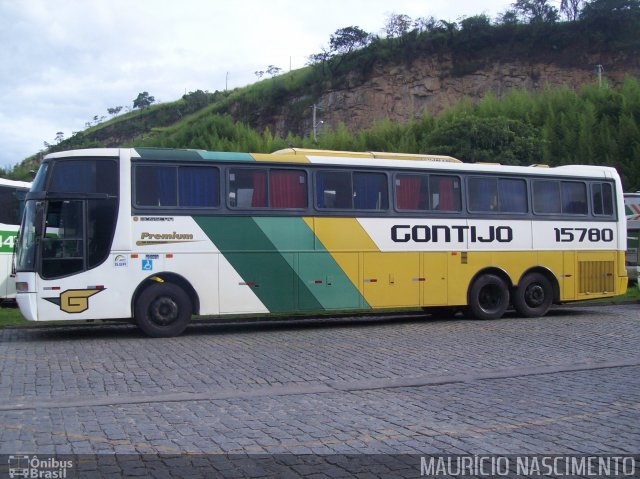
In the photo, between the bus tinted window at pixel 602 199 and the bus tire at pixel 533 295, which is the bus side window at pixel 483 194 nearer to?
the bus tire at pixel 533 295

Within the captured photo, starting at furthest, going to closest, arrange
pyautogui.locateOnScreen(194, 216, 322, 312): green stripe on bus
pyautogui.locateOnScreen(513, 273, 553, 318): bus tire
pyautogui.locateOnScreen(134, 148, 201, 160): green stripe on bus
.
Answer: pyautogui.locateOnScreen(513, 273, 553, 318): bus tire → pyautogui.locateOnScreen(194, 216, 322, 312): green stripe on bus → pyautogui.locateOnScreen(134, 148, 201, 160): green stripe on bus

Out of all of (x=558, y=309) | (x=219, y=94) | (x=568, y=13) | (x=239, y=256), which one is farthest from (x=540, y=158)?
(x=219, y=94)

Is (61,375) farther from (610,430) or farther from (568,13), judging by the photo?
(568,13)

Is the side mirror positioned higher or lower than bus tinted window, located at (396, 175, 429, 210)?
lower

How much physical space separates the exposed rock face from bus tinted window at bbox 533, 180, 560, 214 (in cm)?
4932

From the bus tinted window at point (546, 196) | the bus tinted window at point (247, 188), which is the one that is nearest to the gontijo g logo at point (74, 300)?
the bus tinted window at point (247, 188)

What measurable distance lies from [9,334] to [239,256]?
4841 millimetres

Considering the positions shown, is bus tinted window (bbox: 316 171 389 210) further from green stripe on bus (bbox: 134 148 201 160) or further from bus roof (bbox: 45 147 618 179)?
green stripe on bus (bbox: 134 148 201 160)

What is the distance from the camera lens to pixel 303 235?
1405 centimetres

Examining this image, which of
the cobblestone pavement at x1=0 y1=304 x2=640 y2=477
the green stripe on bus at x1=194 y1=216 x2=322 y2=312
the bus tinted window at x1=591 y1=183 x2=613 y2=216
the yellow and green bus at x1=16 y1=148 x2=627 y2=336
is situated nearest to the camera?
the cobblestone pavement at x1=0 y1=304 x2=640 y2=477

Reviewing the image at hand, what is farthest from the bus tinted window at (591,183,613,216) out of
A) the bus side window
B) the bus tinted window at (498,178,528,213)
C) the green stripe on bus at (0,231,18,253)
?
the green stripe on bus at (0,231,18,253)

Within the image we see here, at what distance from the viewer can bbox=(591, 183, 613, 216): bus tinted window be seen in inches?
680

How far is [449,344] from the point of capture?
39.6 ft

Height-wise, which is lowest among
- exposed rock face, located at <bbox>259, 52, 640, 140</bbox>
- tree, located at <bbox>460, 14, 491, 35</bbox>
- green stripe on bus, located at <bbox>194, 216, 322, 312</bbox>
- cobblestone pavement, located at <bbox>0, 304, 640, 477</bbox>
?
cobblestone pavement, located at <bbox>0, 304, 640, 477</bbox>
